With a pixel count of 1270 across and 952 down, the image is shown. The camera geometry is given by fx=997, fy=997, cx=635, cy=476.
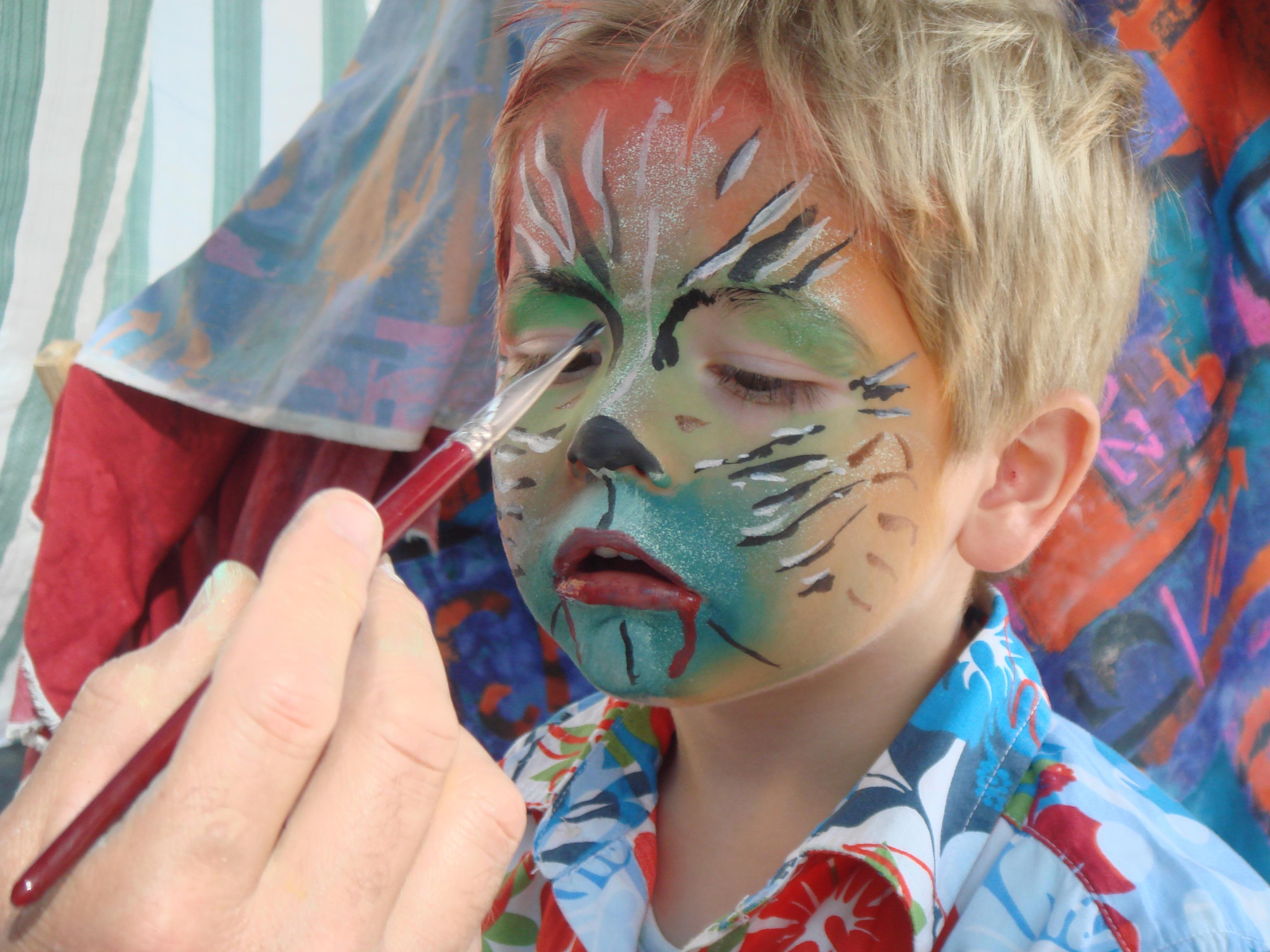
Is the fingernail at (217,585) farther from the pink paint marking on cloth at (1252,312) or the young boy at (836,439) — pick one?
the pink paint marking on cloth at (1252,312)

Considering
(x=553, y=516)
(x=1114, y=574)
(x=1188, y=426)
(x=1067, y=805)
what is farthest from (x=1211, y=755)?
(x=553, y=516)

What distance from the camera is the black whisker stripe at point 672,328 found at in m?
0.69

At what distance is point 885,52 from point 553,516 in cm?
42

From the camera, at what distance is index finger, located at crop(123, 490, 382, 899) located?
1.36 feet

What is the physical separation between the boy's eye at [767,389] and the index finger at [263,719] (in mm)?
305

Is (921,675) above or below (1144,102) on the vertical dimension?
below

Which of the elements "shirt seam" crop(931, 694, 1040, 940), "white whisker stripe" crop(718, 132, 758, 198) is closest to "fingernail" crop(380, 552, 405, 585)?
"white whisker stripe" crop(718, 132, 758, 198)

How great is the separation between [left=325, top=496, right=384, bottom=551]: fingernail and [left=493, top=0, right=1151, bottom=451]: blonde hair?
1.29 ft

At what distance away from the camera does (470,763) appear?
551 millimetres

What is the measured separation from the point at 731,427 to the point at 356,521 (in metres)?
0.28

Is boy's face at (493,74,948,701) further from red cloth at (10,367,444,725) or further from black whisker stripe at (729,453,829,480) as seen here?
red cloth at (10,367,444,725)

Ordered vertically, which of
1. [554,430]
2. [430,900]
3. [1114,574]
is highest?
[554,430]

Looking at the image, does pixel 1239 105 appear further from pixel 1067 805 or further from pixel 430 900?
pixel 430 900

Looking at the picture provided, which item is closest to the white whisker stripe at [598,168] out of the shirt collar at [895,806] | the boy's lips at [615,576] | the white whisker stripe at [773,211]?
the white whisker stripe at [773,211]
